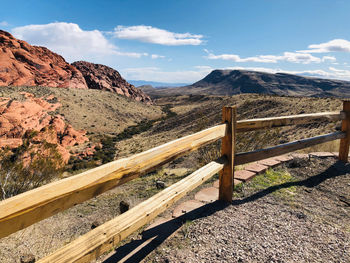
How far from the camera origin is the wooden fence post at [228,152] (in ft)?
11.5

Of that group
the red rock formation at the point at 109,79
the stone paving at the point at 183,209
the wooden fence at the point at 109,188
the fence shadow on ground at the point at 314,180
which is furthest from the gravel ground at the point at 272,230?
the red rock formation at the point at 109,79

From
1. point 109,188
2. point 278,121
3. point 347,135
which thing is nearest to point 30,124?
point 278,121

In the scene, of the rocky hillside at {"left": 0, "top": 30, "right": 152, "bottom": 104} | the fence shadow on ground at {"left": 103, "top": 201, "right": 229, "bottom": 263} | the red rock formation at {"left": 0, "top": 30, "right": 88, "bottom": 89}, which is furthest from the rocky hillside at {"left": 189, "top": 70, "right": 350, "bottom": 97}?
the fence shadow on ground at {"left": 103, "top": 201, "right": 229, "bottom": 263}

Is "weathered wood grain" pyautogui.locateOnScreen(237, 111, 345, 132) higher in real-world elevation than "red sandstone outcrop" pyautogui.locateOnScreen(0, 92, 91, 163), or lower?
higher

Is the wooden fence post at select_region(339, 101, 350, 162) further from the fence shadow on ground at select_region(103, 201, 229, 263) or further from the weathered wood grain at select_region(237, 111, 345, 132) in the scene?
the fence shadow on ground at select_region(103, 201, 229, 263)

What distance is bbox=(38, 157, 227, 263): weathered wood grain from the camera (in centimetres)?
162

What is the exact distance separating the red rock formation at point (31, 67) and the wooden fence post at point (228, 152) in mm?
56200

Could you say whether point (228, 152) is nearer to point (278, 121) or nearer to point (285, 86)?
point (278, 121)

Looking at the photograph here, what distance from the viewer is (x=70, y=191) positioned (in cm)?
160

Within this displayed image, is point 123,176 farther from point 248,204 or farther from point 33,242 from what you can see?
point 33,242

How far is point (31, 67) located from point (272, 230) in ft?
226

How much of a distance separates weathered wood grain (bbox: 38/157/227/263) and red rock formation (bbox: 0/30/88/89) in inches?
2229

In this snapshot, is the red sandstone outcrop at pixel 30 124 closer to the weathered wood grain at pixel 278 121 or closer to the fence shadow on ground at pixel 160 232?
the fence shadow on ground at pixel 160 232

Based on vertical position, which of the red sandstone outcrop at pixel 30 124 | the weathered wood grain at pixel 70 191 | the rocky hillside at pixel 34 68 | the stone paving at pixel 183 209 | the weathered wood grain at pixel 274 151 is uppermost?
the rocky hillside at pixel 34 68
